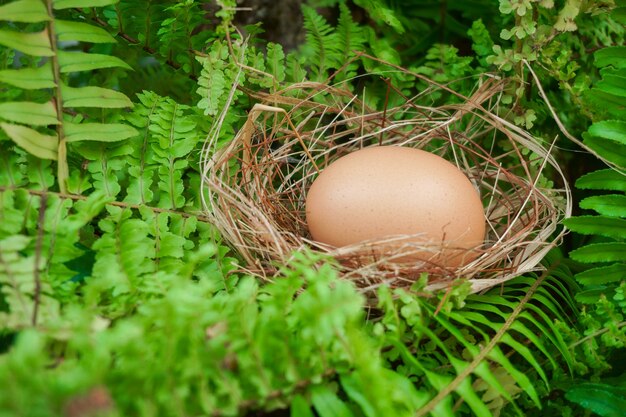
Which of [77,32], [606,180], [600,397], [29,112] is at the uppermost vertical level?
[77,32]

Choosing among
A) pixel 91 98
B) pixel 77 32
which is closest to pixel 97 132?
pixel 91 98

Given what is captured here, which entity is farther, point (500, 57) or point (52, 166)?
point (500, 57)

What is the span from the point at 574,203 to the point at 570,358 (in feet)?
1.90

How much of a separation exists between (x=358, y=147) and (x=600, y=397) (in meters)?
0.71

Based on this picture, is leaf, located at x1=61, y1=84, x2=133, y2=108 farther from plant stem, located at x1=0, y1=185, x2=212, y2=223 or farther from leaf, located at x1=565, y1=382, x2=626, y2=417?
leaf, located at x1=565, y1=382, x2=626, y2=417

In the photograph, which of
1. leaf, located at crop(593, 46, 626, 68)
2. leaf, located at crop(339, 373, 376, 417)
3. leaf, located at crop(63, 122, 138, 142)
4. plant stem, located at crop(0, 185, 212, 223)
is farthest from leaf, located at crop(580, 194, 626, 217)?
leaf, located at crop(63, 122, 138, 142)

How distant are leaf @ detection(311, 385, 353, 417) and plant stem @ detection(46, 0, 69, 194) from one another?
0.54 metres

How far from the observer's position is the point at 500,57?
1.16 meters

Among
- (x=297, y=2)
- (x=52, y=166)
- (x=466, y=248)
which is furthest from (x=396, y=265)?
(x=297, y=2)

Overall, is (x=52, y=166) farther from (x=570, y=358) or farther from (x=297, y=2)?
(x=570, y=358)

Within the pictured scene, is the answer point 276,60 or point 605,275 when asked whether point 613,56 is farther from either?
point 276,60

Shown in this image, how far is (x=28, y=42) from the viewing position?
934mm

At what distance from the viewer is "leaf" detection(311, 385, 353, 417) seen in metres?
0.70

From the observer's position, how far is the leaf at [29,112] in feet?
2.95
